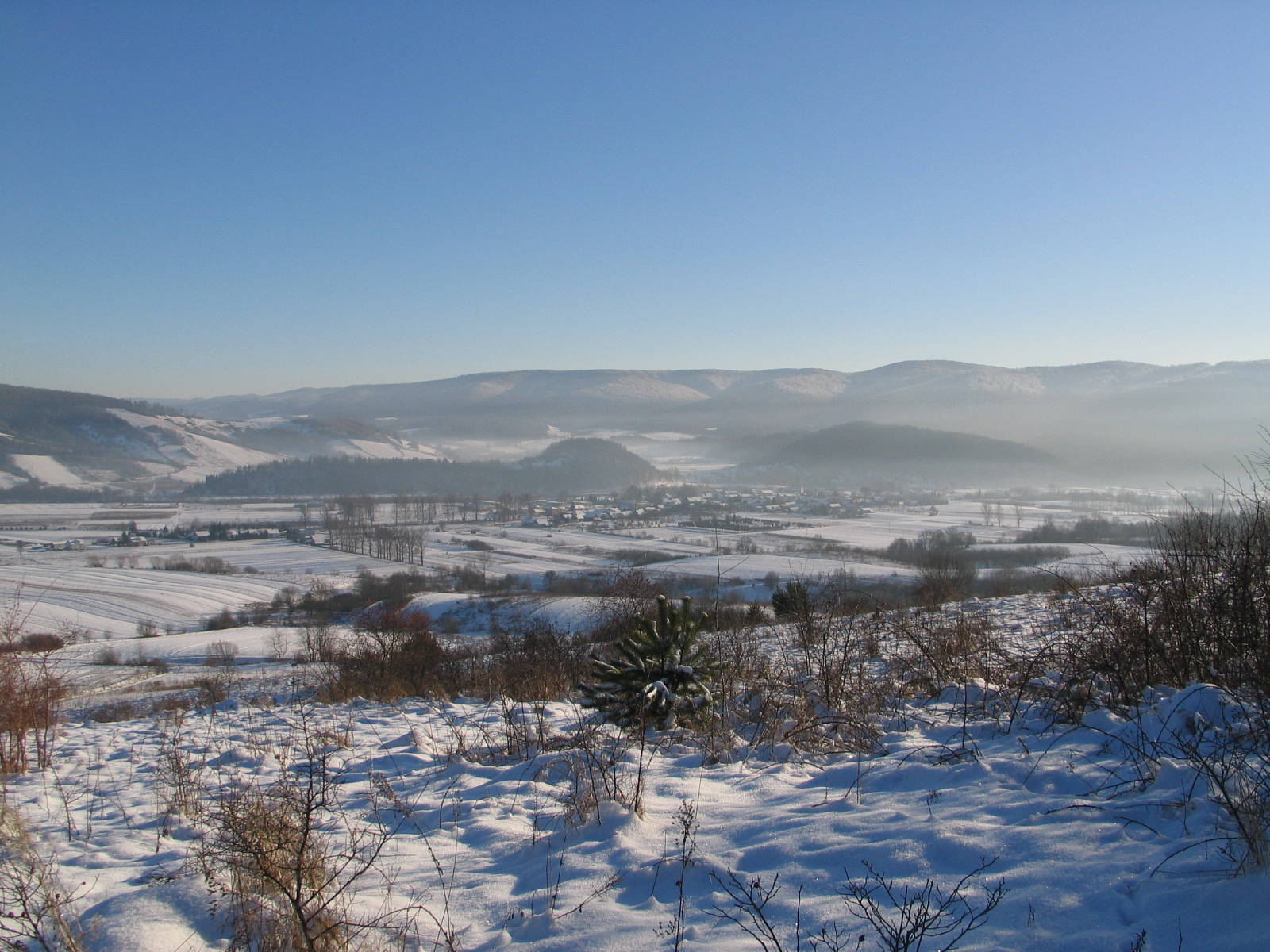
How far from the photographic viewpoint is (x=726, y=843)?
2754mm

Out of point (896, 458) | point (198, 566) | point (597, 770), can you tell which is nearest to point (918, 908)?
point (597, 770)

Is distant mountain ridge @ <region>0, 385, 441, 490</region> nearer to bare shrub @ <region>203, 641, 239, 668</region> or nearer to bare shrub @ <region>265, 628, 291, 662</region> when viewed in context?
bare shrub @ <region>265, 628, 291, 662</region>

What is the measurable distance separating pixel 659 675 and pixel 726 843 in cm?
177

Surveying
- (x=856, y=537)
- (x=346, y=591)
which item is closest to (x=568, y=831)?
(x=346, y=591)

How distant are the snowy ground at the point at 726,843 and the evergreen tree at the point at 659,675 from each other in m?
0.25

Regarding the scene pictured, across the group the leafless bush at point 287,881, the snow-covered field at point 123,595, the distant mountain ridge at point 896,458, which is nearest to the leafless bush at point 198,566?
the snow-covered field at point 123,595

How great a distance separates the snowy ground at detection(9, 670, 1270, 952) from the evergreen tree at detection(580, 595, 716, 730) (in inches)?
9.7

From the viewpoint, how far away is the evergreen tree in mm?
4445

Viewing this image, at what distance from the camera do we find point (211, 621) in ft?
103

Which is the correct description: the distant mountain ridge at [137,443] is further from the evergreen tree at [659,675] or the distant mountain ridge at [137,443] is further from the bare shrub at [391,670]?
the evergreen tree at [659,675]

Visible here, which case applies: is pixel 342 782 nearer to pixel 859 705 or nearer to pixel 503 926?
pixel 503 926

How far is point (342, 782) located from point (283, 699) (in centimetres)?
609

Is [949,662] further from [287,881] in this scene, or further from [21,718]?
[21,718]

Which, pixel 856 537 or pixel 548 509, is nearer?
pixel 856 537
